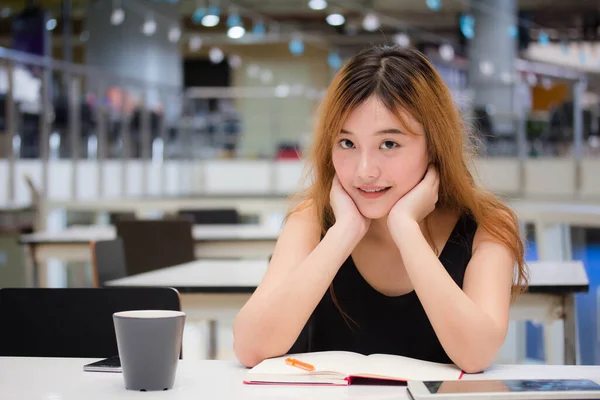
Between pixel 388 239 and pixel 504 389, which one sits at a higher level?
pixel 388 239

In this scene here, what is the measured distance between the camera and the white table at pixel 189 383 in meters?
1.08

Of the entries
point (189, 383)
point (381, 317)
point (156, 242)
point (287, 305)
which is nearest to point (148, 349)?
point (189, 383)

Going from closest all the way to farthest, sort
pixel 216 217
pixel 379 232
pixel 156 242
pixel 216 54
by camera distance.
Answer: pixel 379 232, pixel 156 242, pixel 216 217, pixel 216 54

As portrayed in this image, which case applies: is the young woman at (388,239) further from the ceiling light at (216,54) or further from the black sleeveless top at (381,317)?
the ceiling light at (216,54)

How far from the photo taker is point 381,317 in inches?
62.6

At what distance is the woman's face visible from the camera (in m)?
1.48

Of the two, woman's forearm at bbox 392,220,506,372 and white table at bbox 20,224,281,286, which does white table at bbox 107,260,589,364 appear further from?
white table at bbox 20,224,281,286

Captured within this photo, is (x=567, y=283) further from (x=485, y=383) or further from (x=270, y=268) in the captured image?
(x=485, y=383)

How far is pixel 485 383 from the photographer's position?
3.46ft

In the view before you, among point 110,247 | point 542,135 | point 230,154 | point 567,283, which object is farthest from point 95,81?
point 567,283

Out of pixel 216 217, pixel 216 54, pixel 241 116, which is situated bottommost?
pixel 216 217

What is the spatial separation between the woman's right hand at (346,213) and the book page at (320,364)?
28cm

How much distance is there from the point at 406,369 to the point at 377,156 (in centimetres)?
41

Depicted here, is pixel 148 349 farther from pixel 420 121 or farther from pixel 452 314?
pixel 420 121
